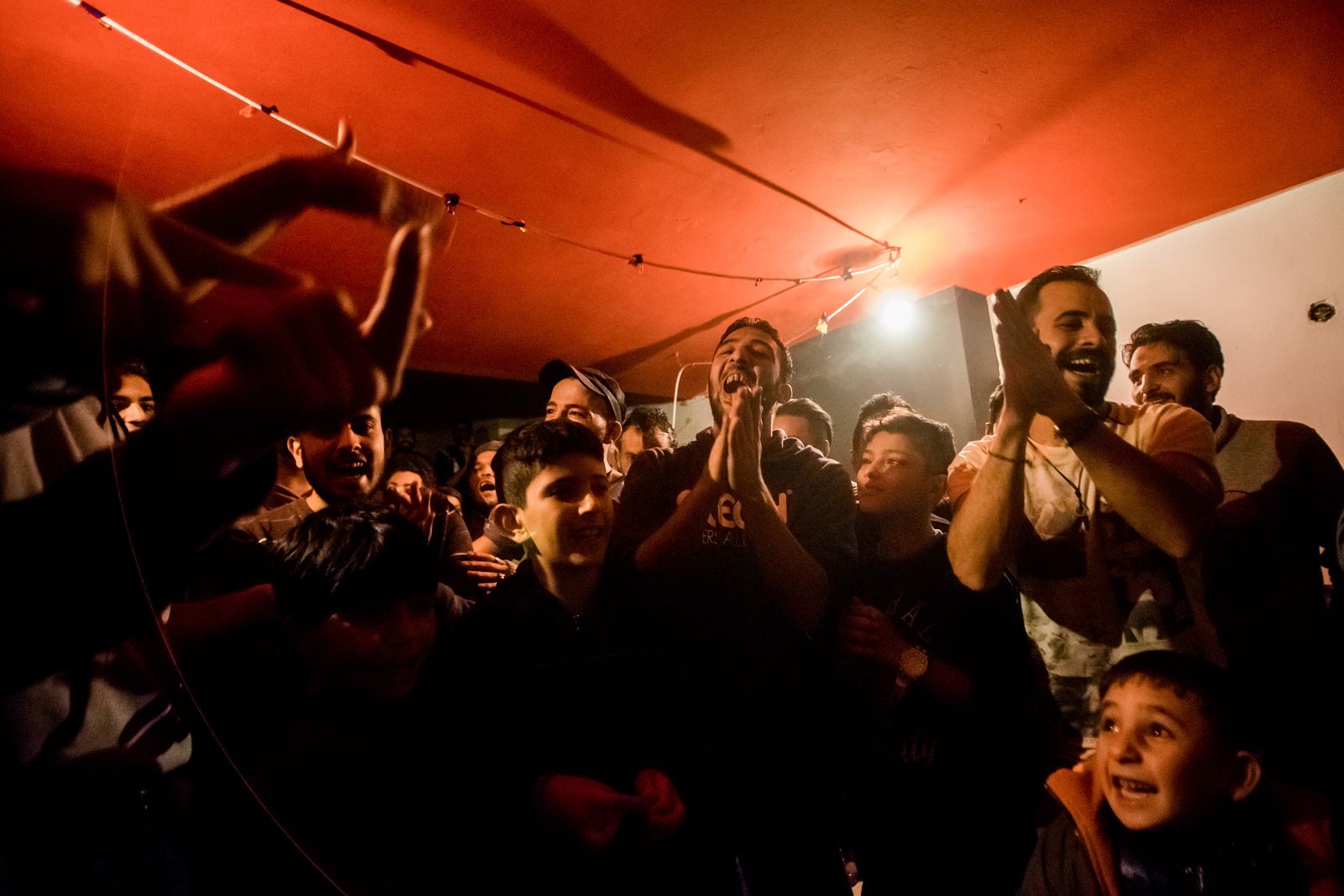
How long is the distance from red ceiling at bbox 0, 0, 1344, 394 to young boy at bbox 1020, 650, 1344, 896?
2.34ft

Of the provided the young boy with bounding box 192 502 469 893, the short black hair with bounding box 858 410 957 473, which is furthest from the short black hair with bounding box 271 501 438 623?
the short black hair with bounding box 858 410 957 473

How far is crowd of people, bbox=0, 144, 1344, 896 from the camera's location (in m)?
0.45

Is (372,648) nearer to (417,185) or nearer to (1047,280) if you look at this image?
(417,185)

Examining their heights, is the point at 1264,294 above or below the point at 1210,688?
above

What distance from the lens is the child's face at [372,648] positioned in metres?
0.63

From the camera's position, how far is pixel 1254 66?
810 mm

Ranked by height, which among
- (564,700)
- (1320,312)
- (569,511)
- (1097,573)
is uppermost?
(1320,312)

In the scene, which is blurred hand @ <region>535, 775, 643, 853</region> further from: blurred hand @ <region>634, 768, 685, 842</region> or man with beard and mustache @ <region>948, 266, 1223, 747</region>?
man with beard and mustache @ <region>948, 266, 1223, 747</region>

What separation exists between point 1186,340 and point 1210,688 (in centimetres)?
56

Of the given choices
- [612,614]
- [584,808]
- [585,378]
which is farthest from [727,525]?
[584,808]

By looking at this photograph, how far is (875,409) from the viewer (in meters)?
0.94

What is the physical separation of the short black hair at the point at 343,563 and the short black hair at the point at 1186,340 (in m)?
1.20

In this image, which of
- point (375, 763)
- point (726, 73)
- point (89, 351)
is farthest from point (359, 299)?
point (726, 73)

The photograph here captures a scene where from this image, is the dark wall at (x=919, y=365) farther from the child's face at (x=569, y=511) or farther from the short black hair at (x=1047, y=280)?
the child's face at (x=569, y=511)
